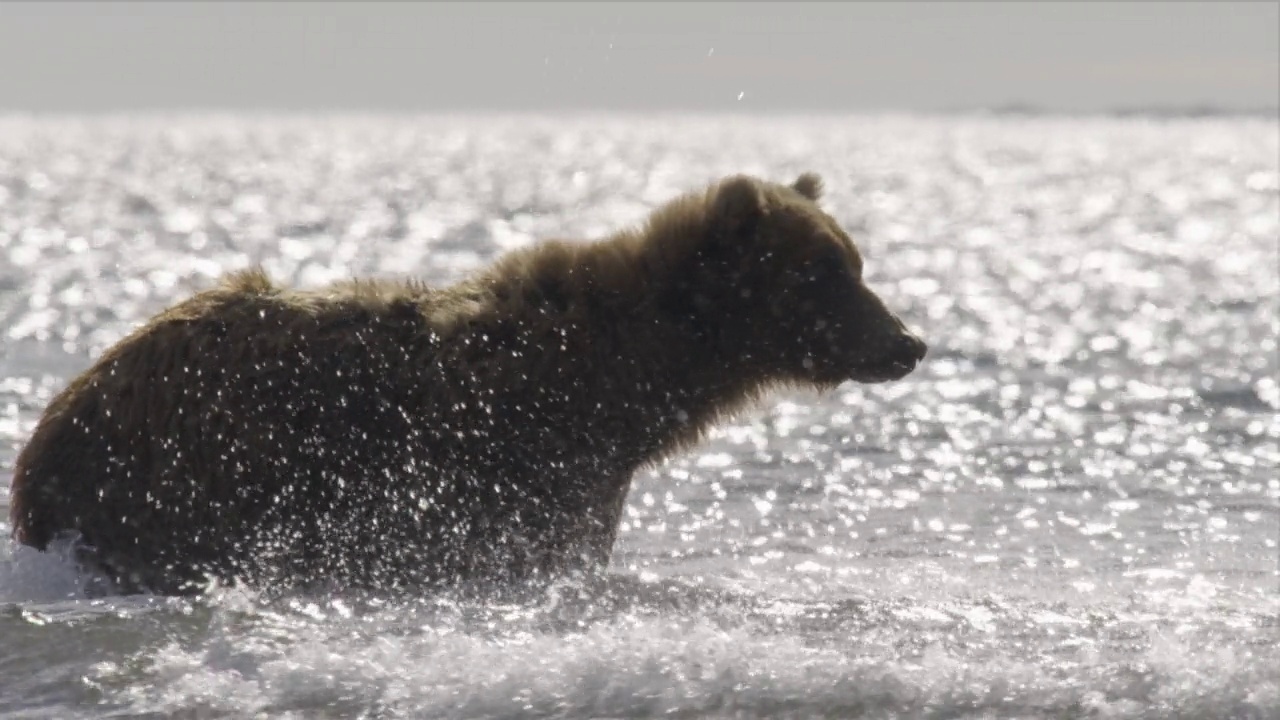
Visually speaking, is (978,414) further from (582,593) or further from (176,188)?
(176,188)

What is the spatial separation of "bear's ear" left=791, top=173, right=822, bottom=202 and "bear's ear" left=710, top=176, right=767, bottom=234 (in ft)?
2.91

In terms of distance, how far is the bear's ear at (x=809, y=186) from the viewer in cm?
847

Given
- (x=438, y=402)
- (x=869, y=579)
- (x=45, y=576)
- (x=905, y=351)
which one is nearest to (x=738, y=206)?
(x=905, y=351)

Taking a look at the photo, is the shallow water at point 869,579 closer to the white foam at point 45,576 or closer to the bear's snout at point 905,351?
the white foam at point 45,576

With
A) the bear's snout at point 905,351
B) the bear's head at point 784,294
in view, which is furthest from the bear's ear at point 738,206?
Answer: the bear's snout at point 905,351

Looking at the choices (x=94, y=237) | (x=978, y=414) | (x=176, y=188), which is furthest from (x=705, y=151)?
(x=978, y=414)

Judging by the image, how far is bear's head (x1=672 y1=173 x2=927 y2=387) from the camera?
761 cm

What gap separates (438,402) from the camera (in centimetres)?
697

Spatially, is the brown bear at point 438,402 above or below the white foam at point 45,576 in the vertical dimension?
above

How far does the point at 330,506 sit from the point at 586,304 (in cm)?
132

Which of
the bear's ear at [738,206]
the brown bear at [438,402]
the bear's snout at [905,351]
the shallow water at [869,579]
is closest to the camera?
the shallow water at [869,579]

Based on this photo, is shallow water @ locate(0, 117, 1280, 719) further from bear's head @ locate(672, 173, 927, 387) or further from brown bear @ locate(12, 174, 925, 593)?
bear's head @ locate(672, 173, 927, 387)

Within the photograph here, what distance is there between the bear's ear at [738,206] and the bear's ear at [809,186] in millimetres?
886

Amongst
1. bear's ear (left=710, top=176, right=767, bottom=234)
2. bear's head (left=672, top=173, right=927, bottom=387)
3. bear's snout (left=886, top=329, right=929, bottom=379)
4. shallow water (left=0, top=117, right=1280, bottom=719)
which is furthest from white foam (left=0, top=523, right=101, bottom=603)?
bear's snout (left=886, top=329, right=929, bottom=379)
